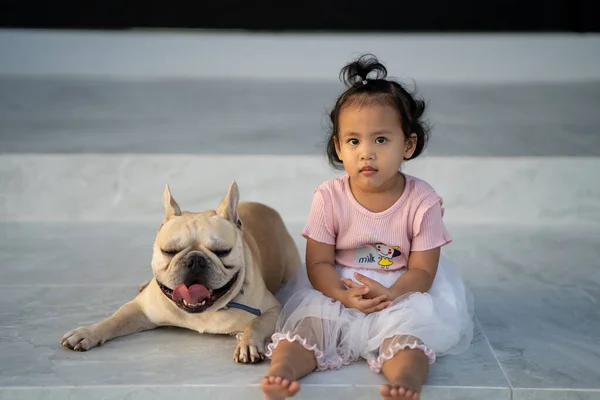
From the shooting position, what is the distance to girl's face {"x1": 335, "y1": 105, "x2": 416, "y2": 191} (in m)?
2.40

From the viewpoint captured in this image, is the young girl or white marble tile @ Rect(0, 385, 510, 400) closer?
white marble tile @ Rect(0, 385, 510, 400)

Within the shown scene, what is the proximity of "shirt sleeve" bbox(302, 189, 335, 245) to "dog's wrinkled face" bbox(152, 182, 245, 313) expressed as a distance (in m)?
0.22

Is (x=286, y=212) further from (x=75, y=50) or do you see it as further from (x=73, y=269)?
(x=75, y=50)

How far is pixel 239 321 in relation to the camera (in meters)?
2.47

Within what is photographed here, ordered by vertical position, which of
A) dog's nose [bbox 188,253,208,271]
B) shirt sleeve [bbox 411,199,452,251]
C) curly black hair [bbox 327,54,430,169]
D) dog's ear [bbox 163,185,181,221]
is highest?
curly black hair [bbox 327,54,430,169]

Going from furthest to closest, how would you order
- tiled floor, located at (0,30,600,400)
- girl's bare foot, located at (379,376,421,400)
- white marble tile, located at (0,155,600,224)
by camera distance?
white marble tile, located at (0,155,600,224)
tiled floor, located at (0,30,600,400)
girl's bare foot, located at (379,376,421,400)

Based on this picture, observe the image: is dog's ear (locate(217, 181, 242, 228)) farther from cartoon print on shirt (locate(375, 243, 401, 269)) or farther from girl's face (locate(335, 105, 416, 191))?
cartoon print on shirt (locate(375, 243, 401, 269))

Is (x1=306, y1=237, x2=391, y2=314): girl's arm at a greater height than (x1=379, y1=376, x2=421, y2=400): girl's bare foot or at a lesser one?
greater

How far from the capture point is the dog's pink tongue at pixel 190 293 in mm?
2281

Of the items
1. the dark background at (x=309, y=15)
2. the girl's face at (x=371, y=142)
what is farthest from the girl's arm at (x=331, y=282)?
the dark background at (x=309, y=15)

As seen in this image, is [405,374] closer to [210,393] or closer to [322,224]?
[210,393]

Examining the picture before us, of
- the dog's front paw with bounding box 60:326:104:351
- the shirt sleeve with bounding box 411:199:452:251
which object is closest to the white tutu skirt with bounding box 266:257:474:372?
the shirt sleeve with bounding box 411:199:452:251

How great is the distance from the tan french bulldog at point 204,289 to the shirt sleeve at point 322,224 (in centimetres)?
19

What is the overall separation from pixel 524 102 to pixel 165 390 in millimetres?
A: 3742
